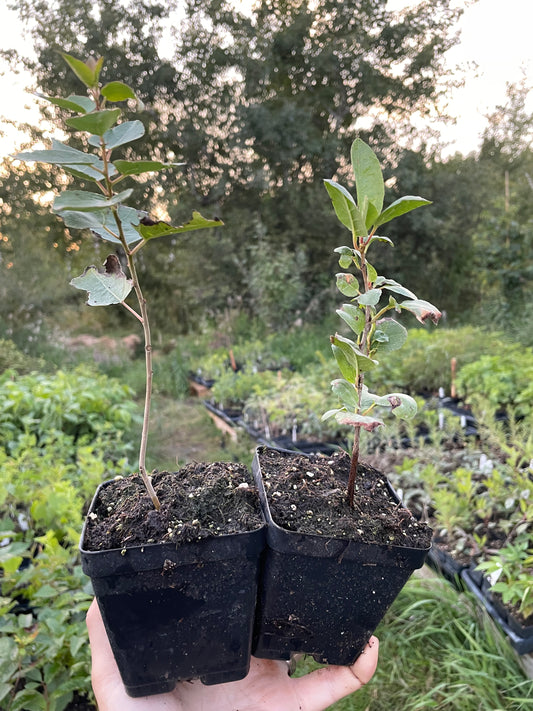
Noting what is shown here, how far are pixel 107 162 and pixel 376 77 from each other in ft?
32.0

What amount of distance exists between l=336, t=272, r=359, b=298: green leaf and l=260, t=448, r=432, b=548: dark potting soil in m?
0.37

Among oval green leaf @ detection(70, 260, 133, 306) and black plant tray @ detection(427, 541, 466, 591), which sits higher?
oval green leaf @ detection(70, 260, 133, 306)

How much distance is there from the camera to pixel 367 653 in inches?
39.9

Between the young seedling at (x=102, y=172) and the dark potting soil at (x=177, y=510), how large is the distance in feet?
1.10

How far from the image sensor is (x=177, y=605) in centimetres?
81

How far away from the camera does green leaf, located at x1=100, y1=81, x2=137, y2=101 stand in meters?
0.63

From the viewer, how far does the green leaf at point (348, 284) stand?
0.79 meters

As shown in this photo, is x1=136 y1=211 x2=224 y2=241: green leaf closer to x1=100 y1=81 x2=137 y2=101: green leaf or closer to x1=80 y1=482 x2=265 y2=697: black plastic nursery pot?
x1=100 y1=81 x2=137 y2=101: green leaf

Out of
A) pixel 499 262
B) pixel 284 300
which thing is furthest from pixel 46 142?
pixel 499 262

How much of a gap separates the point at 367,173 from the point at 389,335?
26cm

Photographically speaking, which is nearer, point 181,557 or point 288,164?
point 181,557

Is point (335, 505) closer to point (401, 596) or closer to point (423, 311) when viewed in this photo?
point (423, 311)

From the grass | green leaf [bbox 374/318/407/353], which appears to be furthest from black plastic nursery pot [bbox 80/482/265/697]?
the grass

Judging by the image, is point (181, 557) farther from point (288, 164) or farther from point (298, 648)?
point (288, 164)
